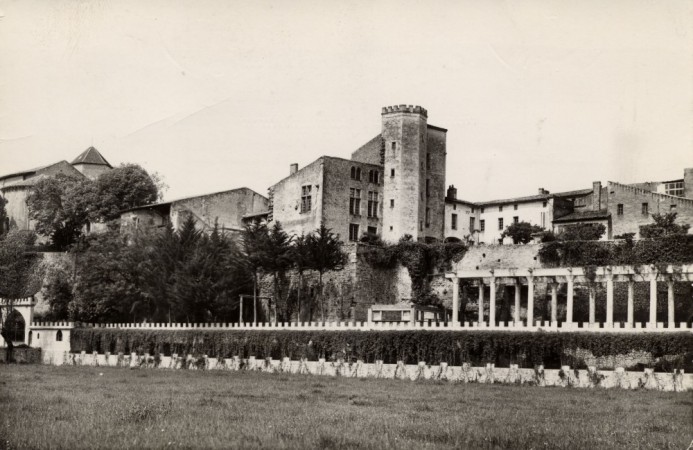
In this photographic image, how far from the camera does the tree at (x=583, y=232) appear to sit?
54031 millimetres

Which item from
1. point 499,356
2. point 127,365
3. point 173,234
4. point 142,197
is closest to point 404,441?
point 499,356

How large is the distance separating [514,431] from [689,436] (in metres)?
3.38

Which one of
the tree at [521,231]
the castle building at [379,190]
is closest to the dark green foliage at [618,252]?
the tree at [521,231]

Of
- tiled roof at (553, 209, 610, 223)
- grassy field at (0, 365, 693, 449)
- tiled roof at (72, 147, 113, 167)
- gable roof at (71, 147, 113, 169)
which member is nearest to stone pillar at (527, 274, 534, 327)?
tiled roof at (553, 209, 610, 223)

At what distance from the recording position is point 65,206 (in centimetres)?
7775

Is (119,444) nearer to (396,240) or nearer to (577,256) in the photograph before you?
(577,256)

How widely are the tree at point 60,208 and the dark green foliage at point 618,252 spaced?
42921 millimetres

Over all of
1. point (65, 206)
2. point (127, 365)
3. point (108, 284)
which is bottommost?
point (127, 365)

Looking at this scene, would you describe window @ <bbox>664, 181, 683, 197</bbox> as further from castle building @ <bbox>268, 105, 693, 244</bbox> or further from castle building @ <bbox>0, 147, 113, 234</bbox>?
castle building @ <bbox>0, 147, 113, 234</bbox>

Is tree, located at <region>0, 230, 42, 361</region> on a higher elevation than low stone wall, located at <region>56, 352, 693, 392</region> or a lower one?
higher

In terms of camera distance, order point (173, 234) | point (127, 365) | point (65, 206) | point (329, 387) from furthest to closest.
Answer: point (65, 206) → point (173, 234) → point (127, 365) → point (329, 387)

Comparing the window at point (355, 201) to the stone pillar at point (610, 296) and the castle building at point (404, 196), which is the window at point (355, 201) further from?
the stone pillar at point (610, 296)

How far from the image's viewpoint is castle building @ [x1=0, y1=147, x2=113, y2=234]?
3253 inches

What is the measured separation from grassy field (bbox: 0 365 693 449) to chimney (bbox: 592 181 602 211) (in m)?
35.1
